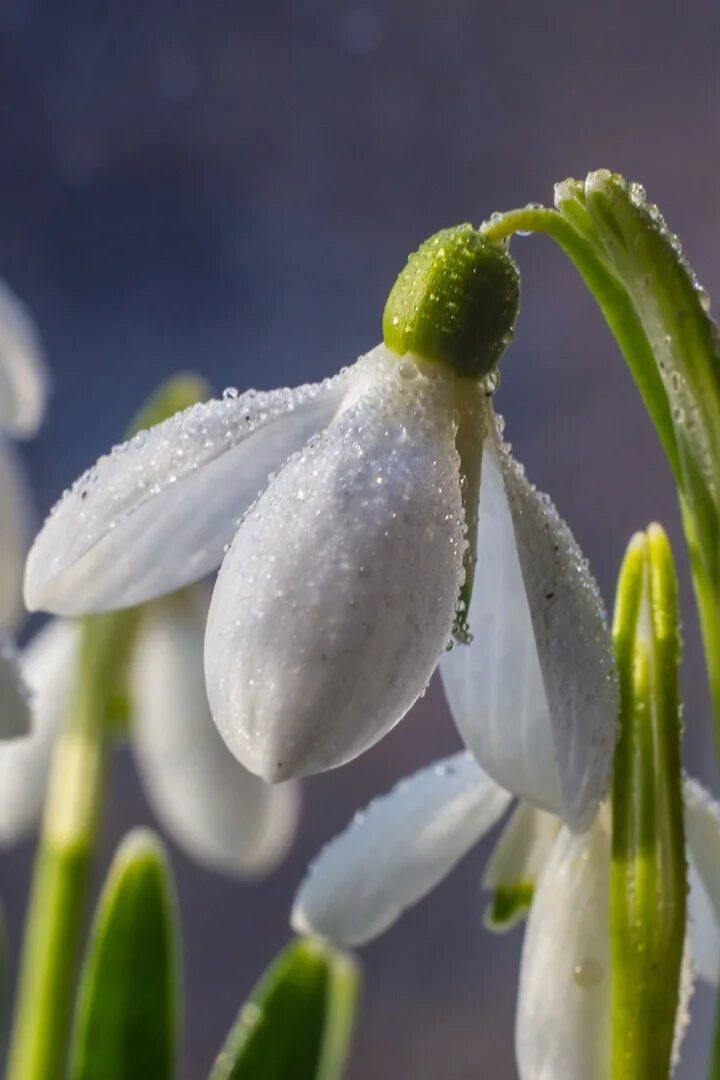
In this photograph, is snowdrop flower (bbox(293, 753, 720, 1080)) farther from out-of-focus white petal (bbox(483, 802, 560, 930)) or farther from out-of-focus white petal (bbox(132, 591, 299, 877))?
out-of-focus white petal (bbox(132, 591, 299, 877))

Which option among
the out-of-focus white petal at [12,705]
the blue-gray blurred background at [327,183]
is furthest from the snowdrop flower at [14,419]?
the blue-gray blurred background at [327,183]

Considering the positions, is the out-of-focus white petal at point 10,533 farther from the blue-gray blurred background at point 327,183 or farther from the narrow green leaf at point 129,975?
the blue-gray blurred background at point 327,183

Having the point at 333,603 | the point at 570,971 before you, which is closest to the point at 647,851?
the point at 570,971

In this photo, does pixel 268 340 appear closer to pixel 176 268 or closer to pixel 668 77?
pixel 176 268

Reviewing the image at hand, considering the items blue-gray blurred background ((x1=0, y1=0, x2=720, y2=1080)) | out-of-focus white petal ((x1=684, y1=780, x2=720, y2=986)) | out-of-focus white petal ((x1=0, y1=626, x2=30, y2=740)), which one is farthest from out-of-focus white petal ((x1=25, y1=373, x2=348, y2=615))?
blue-gray blurred background ((x1=0, y1=0, x2=720, y2=1080))

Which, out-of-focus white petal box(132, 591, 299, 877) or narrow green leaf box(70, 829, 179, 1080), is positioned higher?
out-of-focus white petal box(132, 591, 299, 877)

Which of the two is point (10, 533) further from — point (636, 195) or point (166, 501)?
→ point (636, 195)

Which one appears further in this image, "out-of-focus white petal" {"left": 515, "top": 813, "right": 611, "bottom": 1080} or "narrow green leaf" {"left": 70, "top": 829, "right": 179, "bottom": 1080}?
"narrow green leaf" {"left": 70, "top": 829, "right": 179, "bottom": 1080}

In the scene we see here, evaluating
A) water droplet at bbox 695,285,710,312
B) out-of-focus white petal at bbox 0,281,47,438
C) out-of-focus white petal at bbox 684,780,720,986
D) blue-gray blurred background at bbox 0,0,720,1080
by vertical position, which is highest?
blue-gray blurred background at bbox 0,0,720,1080
